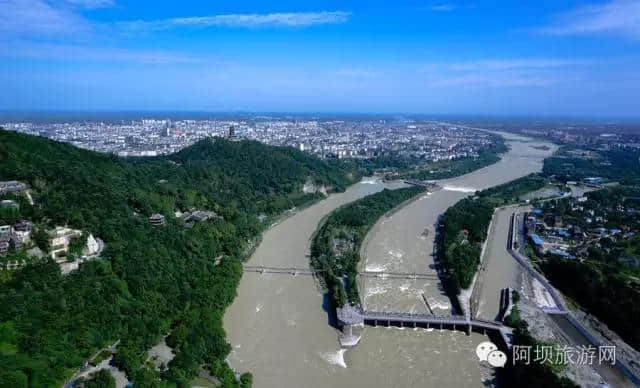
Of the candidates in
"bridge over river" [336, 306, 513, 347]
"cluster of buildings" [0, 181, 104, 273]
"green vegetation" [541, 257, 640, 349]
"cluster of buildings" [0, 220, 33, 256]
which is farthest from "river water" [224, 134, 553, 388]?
"cluster of buildings" [0, 220, 33, 256]

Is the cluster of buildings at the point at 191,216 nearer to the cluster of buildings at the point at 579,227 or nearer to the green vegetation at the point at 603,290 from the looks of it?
the green vegetation at the point at 603,290

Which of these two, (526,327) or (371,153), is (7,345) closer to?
(526,327)

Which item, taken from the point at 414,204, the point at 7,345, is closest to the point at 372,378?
the point at 7,345

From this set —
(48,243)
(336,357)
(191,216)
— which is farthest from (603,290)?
(48,243)

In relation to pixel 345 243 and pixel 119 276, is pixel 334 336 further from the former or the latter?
pixel 345 243

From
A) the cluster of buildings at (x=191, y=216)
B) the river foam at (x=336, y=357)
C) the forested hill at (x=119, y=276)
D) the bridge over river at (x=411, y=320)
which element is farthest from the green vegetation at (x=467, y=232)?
the cluster of buildings at (x=191, y=216)

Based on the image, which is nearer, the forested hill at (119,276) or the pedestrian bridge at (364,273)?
the forested hill at (119,276)
